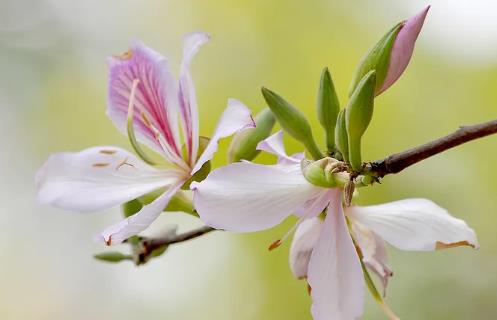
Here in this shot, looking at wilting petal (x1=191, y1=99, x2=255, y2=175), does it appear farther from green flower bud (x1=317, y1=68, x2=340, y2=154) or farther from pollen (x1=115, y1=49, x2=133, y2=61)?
pollen (x1=115, y1=49, x2=133, y2=61)

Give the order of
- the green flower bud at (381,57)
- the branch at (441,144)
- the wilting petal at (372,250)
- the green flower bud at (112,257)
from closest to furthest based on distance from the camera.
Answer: the branch at (441,144)
the green flower bud at (381,57)
the wilting petal at (372,250)
the green flower bud at (112,257)

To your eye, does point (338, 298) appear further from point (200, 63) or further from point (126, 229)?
point (200, 63)

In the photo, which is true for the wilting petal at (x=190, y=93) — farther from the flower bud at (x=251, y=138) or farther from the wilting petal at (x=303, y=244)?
the wilting petal at (x=303, y=244)

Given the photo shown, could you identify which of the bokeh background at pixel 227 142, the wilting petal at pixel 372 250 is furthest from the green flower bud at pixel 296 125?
the bokeh background at pixel 227 142

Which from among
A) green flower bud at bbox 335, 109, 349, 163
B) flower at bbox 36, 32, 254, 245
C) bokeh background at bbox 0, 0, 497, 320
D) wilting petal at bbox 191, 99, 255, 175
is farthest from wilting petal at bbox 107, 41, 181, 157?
bokeh background at bbox 0, 0, 497, 320

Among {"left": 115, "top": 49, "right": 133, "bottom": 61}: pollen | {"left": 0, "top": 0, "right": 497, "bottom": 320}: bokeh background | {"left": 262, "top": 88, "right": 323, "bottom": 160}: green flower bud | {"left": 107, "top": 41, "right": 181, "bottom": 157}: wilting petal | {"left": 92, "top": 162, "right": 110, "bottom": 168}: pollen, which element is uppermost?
{"left": 115, "top": 49, "right": 133, "bottom": 61}: pollen

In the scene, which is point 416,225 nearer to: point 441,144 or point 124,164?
point 441,144
